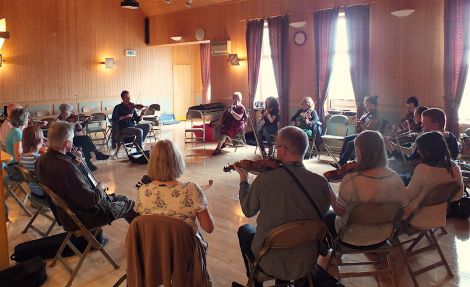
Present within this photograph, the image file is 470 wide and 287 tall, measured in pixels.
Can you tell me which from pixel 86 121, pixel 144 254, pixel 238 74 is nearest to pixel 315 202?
pixel 144 254

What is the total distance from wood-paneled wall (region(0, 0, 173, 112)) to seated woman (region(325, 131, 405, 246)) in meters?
9.63

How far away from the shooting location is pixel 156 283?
2459mm

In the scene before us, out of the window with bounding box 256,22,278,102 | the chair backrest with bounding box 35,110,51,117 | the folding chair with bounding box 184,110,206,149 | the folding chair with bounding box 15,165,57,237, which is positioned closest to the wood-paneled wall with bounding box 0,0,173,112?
the chair backrest with bounding box 35,110,51,117

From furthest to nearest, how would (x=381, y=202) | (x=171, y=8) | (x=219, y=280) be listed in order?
(x=171, y=8) < (x=219, y=280) < (x=381, y=202)

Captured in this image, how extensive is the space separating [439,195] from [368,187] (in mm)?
649

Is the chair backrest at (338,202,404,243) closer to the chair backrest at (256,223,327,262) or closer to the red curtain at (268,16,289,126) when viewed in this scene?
the chair backrest at (256,223,327,262)

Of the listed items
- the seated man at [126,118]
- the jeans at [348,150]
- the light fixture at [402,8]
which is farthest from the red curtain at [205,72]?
the jeans at [348,150]

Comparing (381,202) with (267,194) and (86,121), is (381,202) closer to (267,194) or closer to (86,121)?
(267,194)

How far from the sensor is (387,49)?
7484mm

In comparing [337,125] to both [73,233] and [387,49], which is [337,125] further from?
[73,233]

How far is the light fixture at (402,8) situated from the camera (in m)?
6.79

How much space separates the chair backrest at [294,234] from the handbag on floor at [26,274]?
6.42 ft

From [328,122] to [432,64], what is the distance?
80.4 inches

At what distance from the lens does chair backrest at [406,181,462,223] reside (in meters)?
2.99
